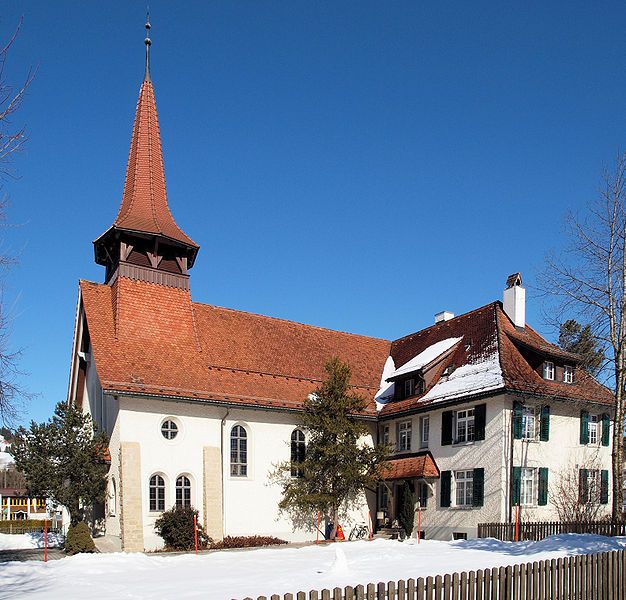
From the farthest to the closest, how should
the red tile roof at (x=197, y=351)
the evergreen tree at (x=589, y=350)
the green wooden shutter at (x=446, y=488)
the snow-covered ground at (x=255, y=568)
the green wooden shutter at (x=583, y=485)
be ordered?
the green wooden shutter at (x=446, y=488) < the green wooden shutter at (x=583, y=485) < the red tile roof at (x=197, y=351) < the evergreen tree at (x=589, y=350) < the snow-covered ground at (x=255, y=568)

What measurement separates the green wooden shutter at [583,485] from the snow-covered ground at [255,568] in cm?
589

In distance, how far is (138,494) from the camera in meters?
22.7

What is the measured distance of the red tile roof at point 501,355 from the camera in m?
25.0

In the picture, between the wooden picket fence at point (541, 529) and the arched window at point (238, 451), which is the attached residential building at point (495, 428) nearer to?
the wooden picket fence at point (541, 529)

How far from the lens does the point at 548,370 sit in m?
26.8

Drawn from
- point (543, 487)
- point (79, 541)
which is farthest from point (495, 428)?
point (79, 541)

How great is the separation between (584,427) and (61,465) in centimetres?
1962

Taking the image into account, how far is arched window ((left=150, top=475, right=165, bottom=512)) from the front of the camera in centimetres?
2366

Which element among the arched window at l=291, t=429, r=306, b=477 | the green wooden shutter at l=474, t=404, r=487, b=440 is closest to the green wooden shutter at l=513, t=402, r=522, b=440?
the green wooden shutter at l=474, t=404, r=487, b=440

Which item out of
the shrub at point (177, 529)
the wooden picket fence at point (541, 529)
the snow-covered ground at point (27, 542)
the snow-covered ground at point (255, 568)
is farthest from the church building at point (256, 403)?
the snow-covered ground at point (27, 542)

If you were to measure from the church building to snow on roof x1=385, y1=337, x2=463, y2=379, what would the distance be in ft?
0.54

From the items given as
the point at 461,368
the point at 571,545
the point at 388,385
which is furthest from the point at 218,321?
the point at 571,545

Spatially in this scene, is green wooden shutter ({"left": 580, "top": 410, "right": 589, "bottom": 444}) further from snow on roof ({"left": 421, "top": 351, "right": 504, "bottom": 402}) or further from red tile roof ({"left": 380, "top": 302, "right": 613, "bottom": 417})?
snow on roof ({"left": 421, "top": 351, "right": 504, "bottom": 402})

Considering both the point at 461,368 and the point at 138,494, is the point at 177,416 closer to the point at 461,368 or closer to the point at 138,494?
the point at 138,494
